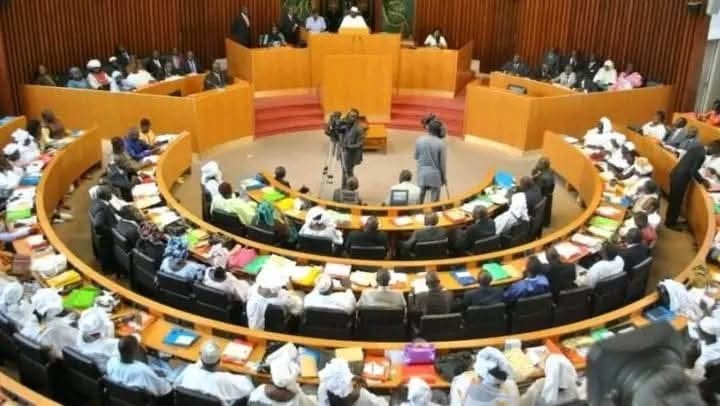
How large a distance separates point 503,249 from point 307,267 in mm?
2707

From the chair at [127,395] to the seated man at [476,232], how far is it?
4.48 metres

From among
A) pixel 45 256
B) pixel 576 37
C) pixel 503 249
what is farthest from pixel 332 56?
pixel 45 256

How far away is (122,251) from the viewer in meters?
9.06

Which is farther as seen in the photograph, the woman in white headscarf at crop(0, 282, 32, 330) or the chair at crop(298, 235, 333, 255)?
the chair at crop(298, 235, 333, 255)

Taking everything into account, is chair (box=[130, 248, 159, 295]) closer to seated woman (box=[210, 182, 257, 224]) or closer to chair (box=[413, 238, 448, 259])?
seated woman (box=[210, 182, 257, 224])

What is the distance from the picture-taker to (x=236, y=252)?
8.55 m

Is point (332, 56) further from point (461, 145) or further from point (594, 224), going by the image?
point (594, 224)

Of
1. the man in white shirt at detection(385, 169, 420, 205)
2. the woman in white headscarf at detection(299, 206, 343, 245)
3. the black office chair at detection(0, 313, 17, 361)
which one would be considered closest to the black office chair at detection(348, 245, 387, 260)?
the woman in white headscarf at detection(299, 206, 343, 245)

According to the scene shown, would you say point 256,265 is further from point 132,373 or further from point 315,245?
point 132,373

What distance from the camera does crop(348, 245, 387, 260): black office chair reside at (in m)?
8.88

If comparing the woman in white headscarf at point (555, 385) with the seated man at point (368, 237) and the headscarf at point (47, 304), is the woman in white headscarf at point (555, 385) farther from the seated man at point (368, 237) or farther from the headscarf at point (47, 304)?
the headscarf at point (47, 304)

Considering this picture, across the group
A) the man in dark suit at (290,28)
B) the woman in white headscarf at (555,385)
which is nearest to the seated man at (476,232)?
the woman in white headscarf at (555,385)

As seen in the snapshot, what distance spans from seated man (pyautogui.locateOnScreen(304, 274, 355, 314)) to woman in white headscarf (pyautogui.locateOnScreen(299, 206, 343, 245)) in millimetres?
1692

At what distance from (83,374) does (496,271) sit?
172 inches
